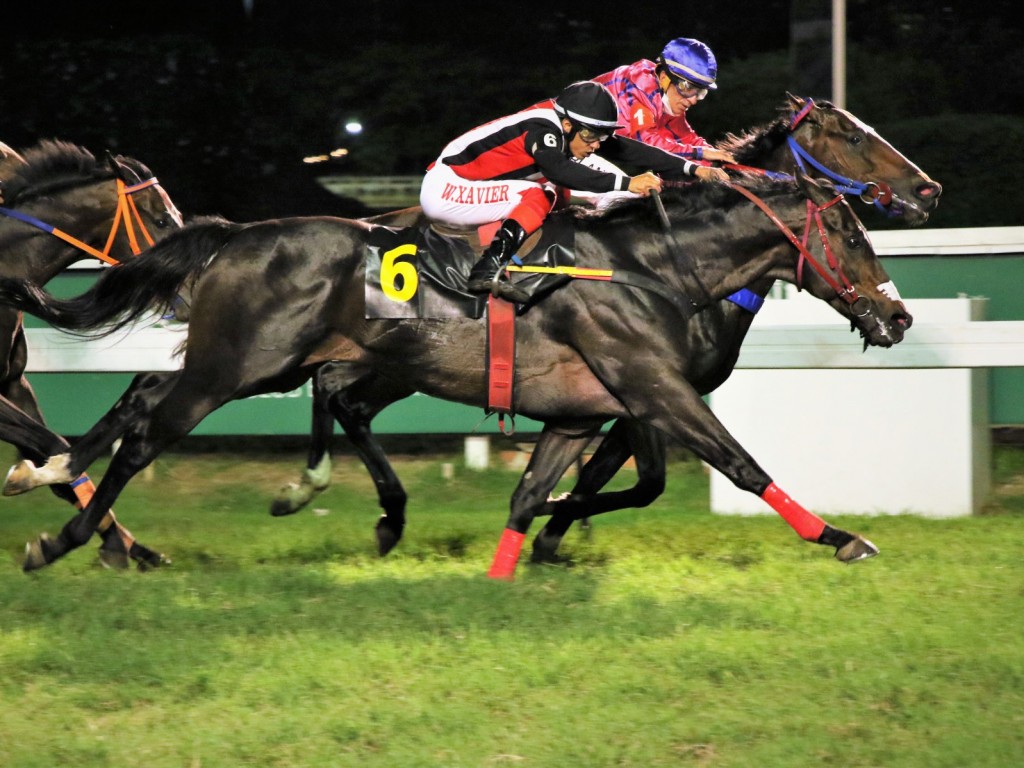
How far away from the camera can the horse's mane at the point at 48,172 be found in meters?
5.91

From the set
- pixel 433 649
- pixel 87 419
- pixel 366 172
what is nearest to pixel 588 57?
pixel 366 172

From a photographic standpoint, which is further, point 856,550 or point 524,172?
point 524,172

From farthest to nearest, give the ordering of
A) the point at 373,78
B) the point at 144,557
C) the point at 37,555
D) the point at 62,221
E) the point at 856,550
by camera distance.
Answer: the point at 373,78 < the point at 62,221 < the point at 144,557 < the point at 37,555 < the point at 856,550

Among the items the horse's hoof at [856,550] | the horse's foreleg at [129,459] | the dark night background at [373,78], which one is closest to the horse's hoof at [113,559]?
the horse's foreleg at [129,459]

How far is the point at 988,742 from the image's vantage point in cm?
356

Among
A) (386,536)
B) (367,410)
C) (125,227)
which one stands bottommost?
(386,536)

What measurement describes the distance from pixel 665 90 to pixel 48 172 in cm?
263

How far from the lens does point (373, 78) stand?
35.1ft

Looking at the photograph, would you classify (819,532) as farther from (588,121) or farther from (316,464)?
(316,464)

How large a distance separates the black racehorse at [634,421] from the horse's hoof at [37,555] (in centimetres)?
117

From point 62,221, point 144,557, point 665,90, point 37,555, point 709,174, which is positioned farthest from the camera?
point 665,90

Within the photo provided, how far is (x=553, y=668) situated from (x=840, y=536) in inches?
52.0

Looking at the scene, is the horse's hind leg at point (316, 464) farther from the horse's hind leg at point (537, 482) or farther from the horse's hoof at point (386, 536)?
the horse's hind leg at point (537, 482)

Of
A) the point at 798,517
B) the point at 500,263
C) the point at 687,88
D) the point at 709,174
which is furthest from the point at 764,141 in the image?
the point at 798,517
